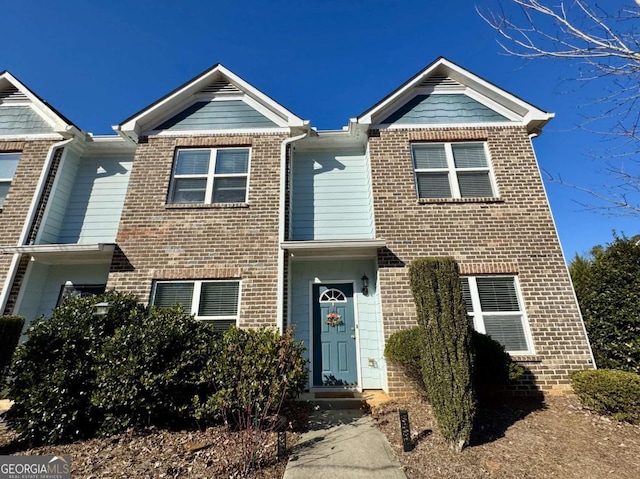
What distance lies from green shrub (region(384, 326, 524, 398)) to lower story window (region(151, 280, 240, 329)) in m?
3.63

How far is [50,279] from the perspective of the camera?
826 cm

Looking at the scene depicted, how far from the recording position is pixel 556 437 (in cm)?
488

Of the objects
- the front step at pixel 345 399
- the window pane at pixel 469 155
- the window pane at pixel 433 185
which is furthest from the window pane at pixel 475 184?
the front step at pixel 345 399

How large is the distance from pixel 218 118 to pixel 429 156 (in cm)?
595

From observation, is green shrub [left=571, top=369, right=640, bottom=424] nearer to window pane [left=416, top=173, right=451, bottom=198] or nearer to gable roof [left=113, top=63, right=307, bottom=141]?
window pane [left=416, top=173, right=451, bottom=198]

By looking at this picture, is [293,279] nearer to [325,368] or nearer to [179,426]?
[325,368]

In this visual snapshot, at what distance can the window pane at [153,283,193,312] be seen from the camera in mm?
7371

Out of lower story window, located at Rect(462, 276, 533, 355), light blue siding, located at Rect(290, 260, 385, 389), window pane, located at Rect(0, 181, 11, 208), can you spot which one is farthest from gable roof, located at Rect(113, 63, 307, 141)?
lower story window, located at Rect(462, 276, 533, 355)

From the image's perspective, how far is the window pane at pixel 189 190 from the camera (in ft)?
27.4

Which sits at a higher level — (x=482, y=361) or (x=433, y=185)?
(x=433, y=185)

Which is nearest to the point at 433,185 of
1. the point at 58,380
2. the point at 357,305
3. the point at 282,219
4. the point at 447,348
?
the point at 357,305

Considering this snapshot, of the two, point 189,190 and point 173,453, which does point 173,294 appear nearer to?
point 189,190

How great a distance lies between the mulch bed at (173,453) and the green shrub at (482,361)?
7.98 ft

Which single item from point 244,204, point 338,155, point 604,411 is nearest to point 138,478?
point 244,204
